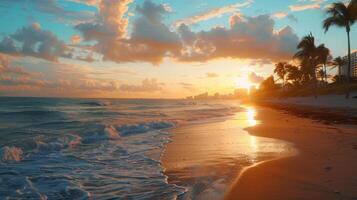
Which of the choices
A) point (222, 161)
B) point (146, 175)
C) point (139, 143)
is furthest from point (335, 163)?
point (139, 143)

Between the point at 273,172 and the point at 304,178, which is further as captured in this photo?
the point at 273,172

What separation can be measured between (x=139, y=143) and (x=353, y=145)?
8147 mm

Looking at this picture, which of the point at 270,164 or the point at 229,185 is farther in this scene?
the point at 270,164

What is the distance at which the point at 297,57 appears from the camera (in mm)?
62594

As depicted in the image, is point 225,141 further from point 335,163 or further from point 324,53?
point 324,53

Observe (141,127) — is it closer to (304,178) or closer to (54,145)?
(54,145)

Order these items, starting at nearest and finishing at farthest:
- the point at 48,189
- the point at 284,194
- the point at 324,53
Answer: the point at 284,194 < the point at 48,189 < the point at 324,53

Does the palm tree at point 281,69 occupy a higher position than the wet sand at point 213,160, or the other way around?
the palm tree at point 281,69

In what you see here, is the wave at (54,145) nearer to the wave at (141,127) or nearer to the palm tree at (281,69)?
the wave at (141,127)

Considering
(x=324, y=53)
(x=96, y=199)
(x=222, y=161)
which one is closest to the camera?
(x=96, y=199)

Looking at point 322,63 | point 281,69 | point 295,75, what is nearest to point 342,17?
point 322,63

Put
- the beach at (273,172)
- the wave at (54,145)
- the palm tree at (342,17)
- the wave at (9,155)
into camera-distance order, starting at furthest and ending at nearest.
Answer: the palm tree at (342,17), the wave at (54,145), the wave at (9,155), the beach at (273,172)

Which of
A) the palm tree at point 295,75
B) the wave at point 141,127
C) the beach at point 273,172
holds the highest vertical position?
the palm tree at point 295,75

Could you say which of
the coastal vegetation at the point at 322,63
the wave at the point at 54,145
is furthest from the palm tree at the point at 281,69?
the wave at the point at 54,145
